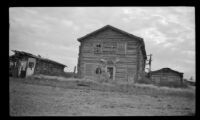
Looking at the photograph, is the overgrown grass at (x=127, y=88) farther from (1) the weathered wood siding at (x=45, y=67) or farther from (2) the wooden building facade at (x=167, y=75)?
(2) the wooden building facade at (x=167, y=75)

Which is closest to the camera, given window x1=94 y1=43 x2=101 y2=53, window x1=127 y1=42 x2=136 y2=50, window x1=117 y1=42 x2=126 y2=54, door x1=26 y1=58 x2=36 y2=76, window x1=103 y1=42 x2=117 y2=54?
window x1=127 y1=42 x2=136 y2=50

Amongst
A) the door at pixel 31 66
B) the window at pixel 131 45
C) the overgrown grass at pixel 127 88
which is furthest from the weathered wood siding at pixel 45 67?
the window at pixel 131 45

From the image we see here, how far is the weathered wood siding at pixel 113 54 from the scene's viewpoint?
20.0 m

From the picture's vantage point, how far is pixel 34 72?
24.3m

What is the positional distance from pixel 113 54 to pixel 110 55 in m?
0.34

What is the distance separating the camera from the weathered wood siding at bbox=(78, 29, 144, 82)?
19953 millimetres

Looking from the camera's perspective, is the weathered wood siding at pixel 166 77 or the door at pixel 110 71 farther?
the weathered wood siding at pixel 166 77

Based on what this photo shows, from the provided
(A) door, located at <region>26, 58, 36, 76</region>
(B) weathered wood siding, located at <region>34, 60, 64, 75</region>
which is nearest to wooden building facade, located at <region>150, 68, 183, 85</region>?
(B) weathered wood siding, located at <region>34, 60, 64, 75</region>

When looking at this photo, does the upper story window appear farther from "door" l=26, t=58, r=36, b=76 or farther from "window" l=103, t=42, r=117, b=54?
"door" l=26, t=58, r=36, b=76

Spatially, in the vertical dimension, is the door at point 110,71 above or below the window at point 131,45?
below
